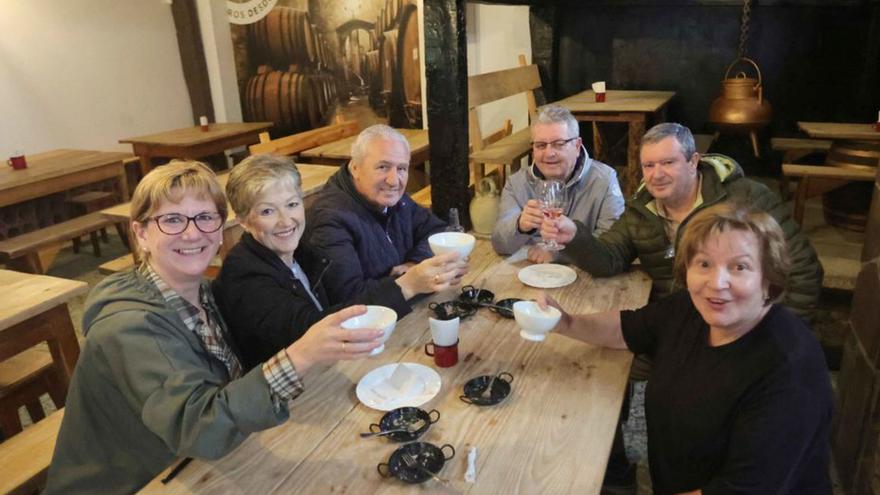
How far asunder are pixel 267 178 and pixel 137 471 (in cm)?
94

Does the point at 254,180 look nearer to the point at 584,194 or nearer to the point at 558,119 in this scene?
the point at 558,119

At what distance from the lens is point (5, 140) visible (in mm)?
5969

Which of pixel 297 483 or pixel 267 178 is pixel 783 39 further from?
pixel 297 483

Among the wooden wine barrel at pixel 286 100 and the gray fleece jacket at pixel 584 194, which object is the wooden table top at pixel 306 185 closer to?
the gray fleece jacket at pixel 584 194

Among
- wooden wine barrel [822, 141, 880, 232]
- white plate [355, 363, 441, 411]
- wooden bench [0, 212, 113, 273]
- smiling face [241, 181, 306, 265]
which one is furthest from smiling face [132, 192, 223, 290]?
wooden wine barrel [822, 141, 880, 232]

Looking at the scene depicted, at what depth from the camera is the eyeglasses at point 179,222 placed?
161 centimetres

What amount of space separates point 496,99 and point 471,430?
3.29 m

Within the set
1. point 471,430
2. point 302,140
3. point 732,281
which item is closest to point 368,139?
point 471,430

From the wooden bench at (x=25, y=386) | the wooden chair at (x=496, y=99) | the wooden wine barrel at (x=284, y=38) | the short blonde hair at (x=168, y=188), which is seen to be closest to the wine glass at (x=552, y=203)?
the short blonde hair at (x=168, y=188)

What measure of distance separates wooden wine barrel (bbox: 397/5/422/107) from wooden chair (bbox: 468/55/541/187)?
1.66m

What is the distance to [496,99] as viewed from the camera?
4.41 meters

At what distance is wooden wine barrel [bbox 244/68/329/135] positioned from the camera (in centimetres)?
722

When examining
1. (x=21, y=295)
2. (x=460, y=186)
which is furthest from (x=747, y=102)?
(x=21, y=295)

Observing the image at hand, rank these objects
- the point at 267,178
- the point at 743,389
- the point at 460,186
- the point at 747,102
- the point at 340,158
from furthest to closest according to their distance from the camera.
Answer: the point at 340,158 → the point at 747,102 → the point at 460,186 → the point at 267,178 → the point at 743,389
